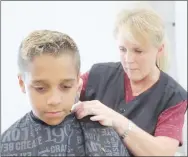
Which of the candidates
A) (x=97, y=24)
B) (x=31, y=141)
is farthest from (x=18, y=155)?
(x=97, y=24)

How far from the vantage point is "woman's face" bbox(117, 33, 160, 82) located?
939 mm

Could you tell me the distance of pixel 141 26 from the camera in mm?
946

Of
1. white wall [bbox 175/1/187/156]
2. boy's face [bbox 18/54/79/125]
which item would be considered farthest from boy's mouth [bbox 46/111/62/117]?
white wall [bbox 175/1/187/156]

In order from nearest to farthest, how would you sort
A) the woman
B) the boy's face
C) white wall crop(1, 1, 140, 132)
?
the boy's face, the woman, white wall crop(1, 1, 140, 132)

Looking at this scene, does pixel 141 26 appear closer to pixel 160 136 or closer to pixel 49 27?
pixel 160 136

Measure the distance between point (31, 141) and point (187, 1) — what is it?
4.09ft

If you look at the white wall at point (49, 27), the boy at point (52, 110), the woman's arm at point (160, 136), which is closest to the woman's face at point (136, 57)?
the woman's arm at point (160, 136)

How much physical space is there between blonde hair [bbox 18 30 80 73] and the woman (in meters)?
0.26

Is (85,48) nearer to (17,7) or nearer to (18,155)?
(17,7)

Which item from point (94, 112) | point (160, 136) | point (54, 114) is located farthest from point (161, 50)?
point (54, 114)

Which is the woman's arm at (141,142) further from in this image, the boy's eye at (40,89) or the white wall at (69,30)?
the white wall at (69,30)

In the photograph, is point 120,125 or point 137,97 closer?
point 120,125

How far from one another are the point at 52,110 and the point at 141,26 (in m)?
0.42

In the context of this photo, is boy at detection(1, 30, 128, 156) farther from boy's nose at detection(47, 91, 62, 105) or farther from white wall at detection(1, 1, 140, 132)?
white wall at detection(1, 1, 140, 132)
